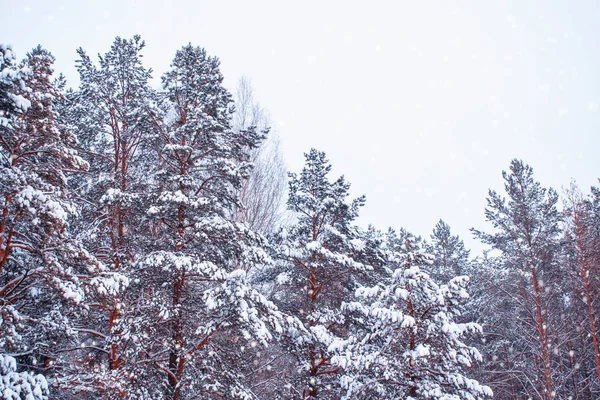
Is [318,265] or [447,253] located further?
[447,253]

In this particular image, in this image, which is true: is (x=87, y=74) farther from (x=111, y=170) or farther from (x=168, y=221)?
(x=168, y=221)

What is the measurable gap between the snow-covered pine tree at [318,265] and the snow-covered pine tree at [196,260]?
1.75 meters

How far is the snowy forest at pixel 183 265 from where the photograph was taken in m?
7.34

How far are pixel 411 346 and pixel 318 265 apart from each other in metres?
3.44

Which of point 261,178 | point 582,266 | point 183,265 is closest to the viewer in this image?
point 183,265

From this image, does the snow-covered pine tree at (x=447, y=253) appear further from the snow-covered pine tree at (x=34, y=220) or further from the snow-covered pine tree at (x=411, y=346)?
the snow-covered pine tree at (x=34, y=220)

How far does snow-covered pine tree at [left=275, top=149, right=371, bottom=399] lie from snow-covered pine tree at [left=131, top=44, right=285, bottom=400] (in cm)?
175

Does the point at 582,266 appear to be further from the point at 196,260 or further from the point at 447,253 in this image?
the point at 196,260

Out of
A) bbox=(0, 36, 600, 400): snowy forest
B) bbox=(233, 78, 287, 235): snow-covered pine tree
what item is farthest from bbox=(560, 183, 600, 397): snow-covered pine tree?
bbox=(233, 78, 287, 235): snow-covered pine tree

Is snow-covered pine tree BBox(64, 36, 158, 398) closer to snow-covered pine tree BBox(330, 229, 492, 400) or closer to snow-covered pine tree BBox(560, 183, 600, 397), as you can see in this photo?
snow-covered pine tree BBox(330, 229, 492, 400)

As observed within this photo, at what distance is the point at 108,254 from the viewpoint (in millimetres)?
10156

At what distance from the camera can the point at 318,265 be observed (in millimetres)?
11617

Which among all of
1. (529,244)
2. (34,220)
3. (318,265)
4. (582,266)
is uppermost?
(529,244)

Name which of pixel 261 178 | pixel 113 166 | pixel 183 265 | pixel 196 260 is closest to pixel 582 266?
pixel 261 178
